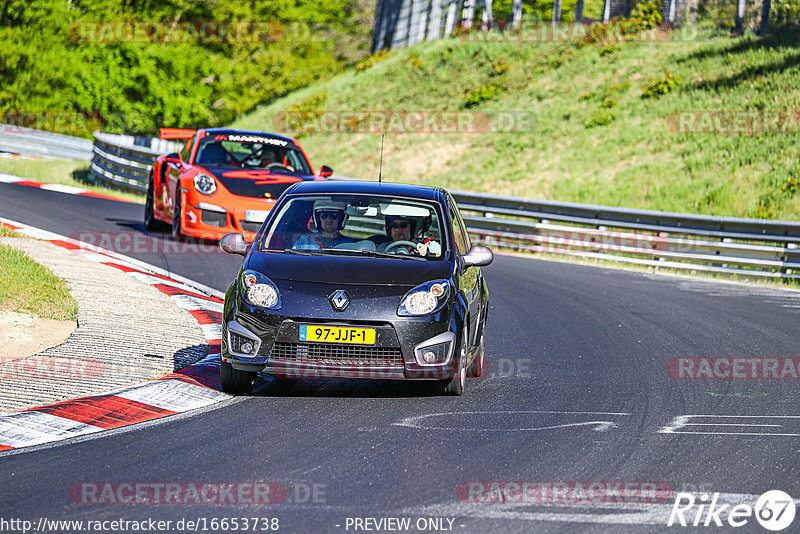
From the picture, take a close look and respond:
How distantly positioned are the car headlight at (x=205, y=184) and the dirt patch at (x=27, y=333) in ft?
17.9

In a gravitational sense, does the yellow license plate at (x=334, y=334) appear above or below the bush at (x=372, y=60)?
below

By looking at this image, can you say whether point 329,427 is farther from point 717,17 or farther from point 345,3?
point 345,3

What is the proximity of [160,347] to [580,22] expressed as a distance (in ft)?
118

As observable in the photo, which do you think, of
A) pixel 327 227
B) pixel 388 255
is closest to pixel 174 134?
pixel 327 227

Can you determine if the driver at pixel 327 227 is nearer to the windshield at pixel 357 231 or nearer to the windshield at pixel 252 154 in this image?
the windshield at pixel 357 231


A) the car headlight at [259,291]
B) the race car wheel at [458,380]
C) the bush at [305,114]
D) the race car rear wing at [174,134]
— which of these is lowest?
the race car wheel at [458,380]

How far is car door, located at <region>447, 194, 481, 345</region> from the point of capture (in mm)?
7955

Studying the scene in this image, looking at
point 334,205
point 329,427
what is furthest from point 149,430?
point 334,205

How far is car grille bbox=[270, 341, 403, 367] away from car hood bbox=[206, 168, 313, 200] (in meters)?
7.67

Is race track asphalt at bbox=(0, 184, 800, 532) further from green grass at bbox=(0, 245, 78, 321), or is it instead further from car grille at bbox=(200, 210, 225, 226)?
car grille at bbox=(200, 210, 225, 226)

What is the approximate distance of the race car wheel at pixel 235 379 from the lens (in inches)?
293

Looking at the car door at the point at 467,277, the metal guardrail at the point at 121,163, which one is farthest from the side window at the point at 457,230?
the metal guardrail at the point at 121,163

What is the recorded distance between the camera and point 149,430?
6.43m

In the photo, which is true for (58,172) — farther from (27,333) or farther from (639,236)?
(27,333)
